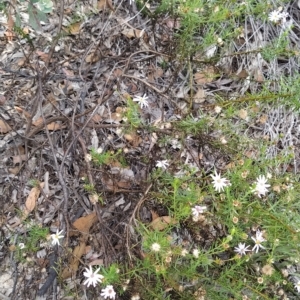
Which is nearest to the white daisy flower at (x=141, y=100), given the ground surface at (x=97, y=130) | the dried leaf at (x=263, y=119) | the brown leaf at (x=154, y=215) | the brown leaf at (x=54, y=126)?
the ground surface at (x=97, y=130)

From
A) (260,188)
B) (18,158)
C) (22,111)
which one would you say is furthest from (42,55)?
(260,188)

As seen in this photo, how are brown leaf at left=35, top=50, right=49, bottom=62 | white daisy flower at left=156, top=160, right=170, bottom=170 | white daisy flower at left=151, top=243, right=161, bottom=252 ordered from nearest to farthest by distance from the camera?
white daisy flower at left=151, top=243, right=161, bottom=252 < white daisy flower at left=156, top=160, right=170, bottom=170 < brown leaf at left=35, top=50, right=49, bottom=62

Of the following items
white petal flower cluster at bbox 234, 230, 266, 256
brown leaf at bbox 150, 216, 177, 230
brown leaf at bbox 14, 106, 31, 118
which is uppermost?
brown leaf at bbox 14, 106, 31, 118

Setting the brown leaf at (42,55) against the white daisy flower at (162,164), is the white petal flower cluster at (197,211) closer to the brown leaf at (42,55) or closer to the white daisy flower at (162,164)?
the white daisy flower at (162,164)

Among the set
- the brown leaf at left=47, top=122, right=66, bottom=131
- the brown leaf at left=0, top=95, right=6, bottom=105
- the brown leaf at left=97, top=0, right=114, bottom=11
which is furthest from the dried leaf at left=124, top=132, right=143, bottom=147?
the brown leaf at left=97, top=0, right=114, bottom=11

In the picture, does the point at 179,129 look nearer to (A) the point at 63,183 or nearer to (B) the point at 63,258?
(A) the point at 63,183

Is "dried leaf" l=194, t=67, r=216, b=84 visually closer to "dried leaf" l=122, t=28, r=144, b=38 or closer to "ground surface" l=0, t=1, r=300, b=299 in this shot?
"ground surface" l=0, t=1, r=300, b=299
